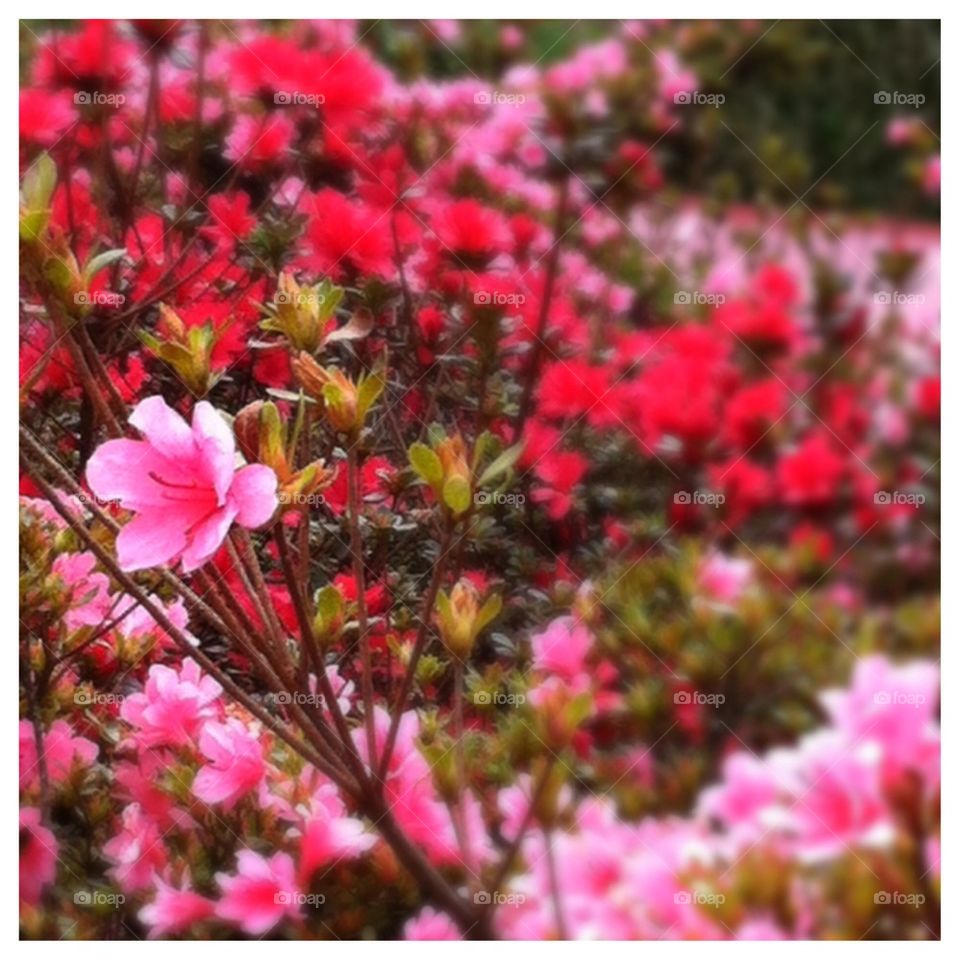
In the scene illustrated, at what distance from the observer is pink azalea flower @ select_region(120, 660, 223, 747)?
927 mm

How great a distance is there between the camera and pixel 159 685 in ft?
3.07

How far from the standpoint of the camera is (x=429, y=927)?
3.09 ft

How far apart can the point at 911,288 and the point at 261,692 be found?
588 millimetres
